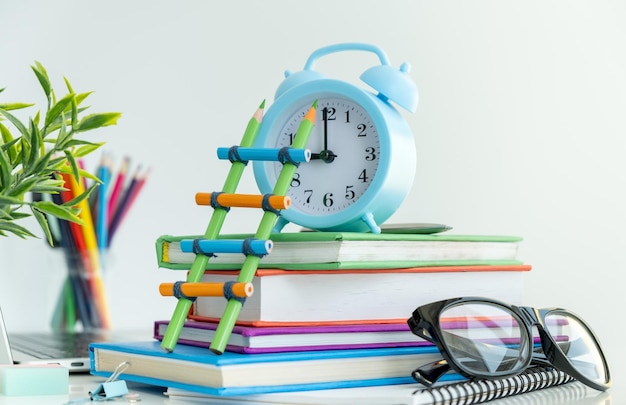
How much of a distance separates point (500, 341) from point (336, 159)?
0.23 metres

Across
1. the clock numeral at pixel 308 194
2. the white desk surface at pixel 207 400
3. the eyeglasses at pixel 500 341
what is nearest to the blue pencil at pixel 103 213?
the white desk surface at pixel 207 400

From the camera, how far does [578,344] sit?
911mm

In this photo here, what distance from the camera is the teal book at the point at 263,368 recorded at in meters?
0.72

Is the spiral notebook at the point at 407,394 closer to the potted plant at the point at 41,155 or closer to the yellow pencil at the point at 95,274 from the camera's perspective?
the potted plant at the point at 41,155

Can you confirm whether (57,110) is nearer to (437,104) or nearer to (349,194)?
(349,194)

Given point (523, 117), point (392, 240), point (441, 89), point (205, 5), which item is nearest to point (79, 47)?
point (205, 5)

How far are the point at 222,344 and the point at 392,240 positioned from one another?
0.59ft

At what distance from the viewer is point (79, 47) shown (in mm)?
1743

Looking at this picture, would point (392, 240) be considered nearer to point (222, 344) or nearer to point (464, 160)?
point (222, 344)

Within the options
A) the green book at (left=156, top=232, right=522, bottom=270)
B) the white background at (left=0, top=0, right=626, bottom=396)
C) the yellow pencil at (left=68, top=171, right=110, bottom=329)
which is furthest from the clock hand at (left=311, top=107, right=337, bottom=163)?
the white background at (left=0, top=0, right=626, bottom=396)

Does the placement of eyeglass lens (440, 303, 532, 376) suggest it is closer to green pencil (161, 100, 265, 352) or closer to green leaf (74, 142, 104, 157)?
green pencil (161, 100, 265, 352)

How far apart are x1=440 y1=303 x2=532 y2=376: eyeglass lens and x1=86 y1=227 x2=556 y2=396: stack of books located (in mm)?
34

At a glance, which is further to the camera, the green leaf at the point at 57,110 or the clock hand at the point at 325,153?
the clock hand at the point at 325,153

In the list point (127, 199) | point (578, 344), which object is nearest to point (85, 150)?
point (578, 344)
